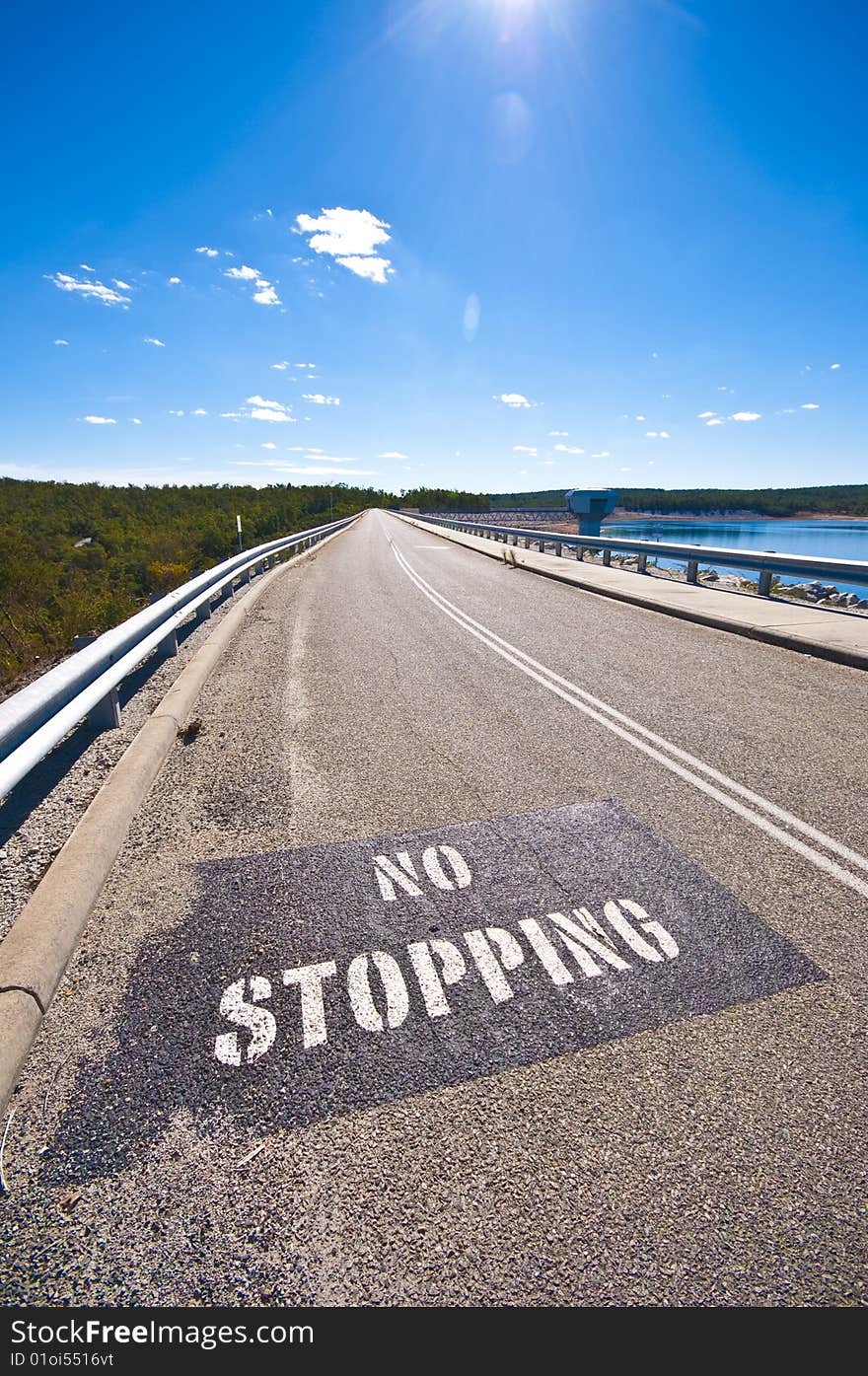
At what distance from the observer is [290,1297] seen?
1.55 m

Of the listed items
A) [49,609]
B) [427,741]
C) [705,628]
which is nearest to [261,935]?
[427,741]

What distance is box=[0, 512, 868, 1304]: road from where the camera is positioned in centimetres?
165

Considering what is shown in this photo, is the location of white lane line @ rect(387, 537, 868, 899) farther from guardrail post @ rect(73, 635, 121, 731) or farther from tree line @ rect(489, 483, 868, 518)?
tree line @ rect(489, 483, 868, 518)

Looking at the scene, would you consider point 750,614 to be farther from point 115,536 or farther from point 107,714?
point 115,536

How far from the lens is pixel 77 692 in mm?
4750

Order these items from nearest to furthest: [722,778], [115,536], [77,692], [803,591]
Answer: [722,778] → [77,692] → [803,591] → [115,536]

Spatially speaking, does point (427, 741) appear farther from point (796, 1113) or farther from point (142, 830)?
point (796, 1113)

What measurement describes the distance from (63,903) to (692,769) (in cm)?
402

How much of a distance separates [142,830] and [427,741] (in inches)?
88.1

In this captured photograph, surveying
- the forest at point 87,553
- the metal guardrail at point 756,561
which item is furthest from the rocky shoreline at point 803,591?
the forest at point 87,553

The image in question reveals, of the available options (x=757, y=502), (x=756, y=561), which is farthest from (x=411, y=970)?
(x=757, y=502)

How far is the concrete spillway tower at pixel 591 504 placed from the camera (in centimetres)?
3225

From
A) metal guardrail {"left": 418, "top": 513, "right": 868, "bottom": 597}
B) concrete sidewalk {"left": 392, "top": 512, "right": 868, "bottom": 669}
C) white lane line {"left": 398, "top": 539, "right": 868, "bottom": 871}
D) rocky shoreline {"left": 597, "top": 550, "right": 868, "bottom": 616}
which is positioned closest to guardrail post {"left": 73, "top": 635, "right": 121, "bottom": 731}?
white lane line {"left": 398, "top": 539, "right": 868, "bottom": 871}

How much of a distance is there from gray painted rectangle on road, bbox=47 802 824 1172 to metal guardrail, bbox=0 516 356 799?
113cm
